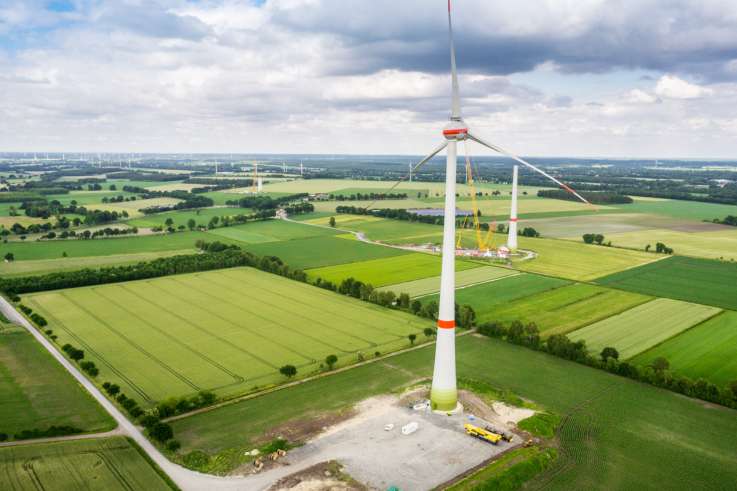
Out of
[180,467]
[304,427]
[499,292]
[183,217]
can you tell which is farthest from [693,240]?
[183,217]

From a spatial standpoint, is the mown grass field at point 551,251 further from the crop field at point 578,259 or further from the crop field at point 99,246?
the crop field at point 99,246

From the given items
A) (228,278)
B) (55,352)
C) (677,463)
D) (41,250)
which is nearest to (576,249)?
(228,278)

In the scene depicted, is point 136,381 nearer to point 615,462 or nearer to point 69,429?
point 69,429

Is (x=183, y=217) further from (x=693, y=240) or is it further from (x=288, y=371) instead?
(x=693, y=240)

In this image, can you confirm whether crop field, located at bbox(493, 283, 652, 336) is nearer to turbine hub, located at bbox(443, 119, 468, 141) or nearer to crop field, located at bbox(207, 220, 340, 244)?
turbine hub, located at bbox(443, 119, 468, 141)

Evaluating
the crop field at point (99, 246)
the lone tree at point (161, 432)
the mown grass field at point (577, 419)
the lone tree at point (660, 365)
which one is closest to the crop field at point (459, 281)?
the mown grass field at point (577, 419)

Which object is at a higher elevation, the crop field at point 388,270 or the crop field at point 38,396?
the crop field at point 388,270
